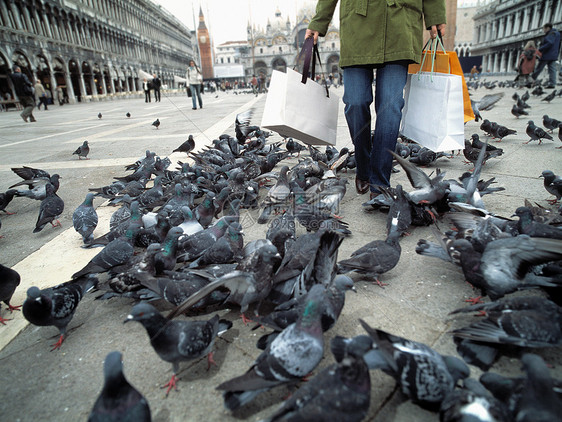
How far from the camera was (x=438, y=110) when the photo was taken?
3.38m

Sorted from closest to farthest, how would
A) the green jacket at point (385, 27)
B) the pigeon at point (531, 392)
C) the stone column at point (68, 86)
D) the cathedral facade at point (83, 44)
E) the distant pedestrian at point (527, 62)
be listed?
the pigeon at point (531, 392), the green jacket at point (385, 27), the distant pedestrian at point (527, 62), the cathedral facade at point (83, 44), the stone column at point (68, 86)

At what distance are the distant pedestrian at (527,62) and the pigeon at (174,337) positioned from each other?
20.8 m

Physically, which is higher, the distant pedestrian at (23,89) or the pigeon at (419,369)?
the distant pedestrian at (23,89)

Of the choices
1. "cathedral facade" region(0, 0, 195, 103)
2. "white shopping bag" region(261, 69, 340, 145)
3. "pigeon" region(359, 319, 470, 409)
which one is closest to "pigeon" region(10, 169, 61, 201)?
"white shopping bag" region(261, 69, 340, 145)

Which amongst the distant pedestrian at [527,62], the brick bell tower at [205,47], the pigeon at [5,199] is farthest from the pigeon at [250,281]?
the brick bell tower at [205,47]

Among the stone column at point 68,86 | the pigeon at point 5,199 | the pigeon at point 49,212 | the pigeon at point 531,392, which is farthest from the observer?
the stone column at point 68,86

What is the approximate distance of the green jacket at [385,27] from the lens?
3076mm

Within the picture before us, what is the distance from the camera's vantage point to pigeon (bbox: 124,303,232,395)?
1.71 m

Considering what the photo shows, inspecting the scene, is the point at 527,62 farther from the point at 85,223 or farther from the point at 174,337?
the point at 174,337

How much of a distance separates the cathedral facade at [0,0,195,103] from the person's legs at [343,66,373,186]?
36.7 m

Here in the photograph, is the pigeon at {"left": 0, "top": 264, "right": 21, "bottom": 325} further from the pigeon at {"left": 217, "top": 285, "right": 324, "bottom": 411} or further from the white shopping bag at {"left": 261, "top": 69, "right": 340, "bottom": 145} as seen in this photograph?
the white shopping bag at {"left": 261, "top": 69, "right": 340, "bottom": 145}

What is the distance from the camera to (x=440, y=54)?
12.3ft

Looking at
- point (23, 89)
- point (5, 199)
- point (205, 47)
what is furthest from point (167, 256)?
point (205, 47)

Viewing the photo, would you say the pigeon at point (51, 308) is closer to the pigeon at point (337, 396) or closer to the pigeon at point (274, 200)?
the pigeon at point (337, 396)
